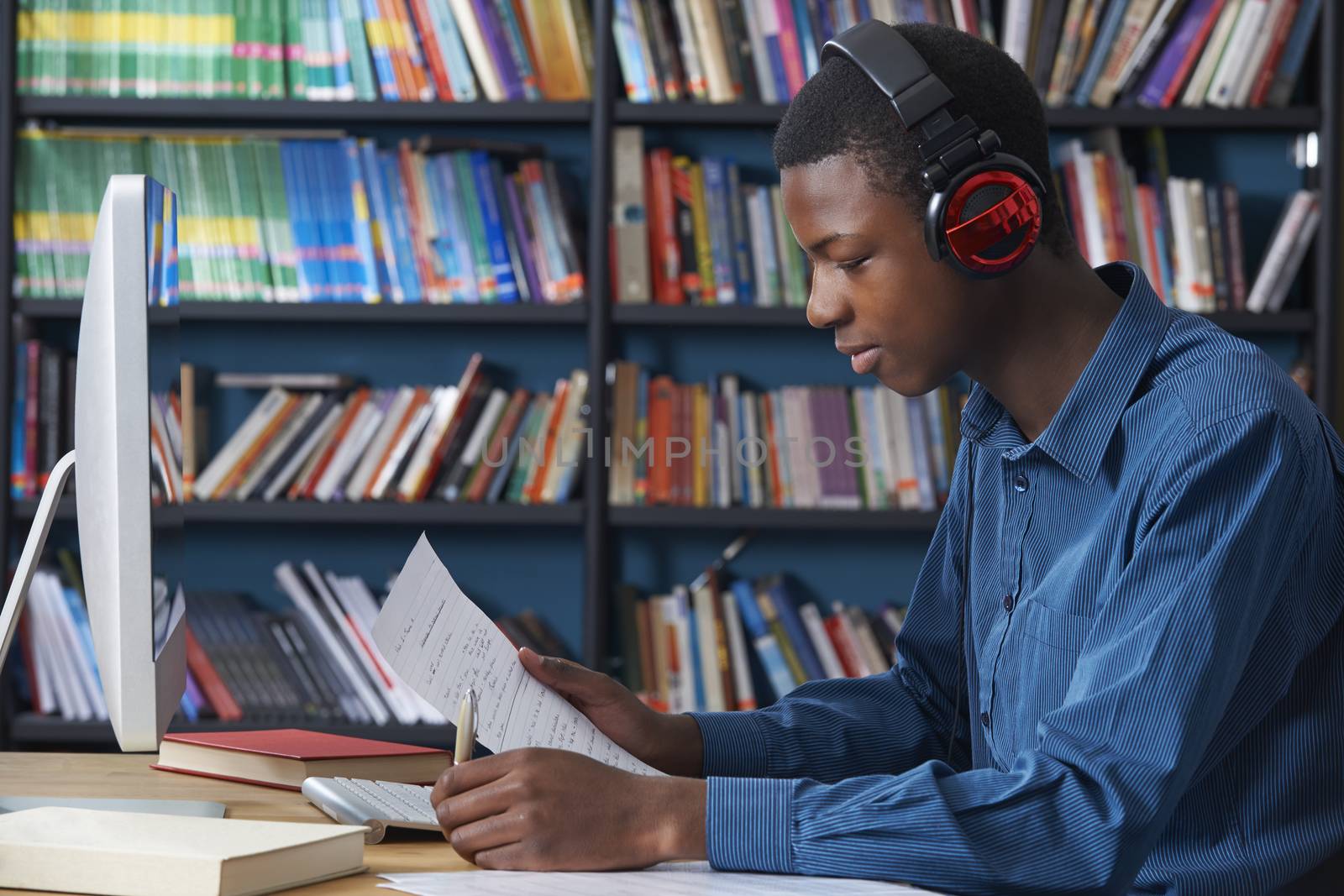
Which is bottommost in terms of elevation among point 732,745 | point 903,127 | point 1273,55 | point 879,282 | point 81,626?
point 81,626

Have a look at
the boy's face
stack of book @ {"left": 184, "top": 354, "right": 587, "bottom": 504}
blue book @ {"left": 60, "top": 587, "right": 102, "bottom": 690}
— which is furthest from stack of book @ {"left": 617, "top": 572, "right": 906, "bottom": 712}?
the boy's face

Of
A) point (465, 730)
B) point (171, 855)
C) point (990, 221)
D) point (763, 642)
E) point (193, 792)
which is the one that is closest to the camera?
point (171, 855)

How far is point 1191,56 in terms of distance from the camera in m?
2.39

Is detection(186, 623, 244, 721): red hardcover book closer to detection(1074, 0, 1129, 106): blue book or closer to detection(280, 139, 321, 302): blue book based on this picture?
detection(280, 139, 321, 302): blue book

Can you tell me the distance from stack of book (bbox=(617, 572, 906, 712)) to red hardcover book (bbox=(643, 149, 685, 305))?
0.55m

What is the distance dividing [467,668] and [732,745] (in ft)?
0.96

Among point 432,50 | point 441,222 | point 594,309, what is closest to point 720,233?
point 594,309

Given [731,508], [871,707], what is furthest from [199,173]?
[871,707]

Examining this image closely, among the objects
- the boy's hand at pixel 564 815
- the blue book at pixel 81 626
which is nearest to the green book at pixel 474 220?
the blue book at pixel 81 626

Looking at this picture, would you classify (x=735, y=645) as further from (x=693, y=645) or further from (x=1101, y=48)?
(x=1101, y=48)

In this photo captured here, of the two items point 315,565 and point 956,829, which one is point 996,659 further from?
point 315,565

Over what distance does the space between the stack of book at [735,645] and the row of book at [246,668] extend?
0.21 m

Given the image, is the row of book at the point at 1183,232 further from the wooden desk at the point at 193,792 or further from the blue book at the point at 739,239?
the wooden desk at the point at 193,792

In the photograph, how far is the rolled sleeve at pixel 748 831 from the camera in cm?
82
